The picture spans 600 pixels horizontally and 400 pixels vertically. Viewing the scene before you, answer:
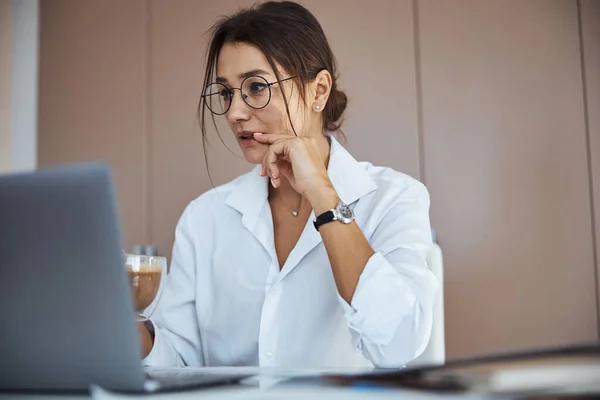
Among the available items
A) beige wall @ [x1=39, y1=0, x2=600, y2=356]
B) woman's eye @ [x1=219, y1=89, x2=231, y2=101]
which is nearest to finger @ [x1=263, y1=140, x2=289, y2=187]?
woman's eye @ [x1=219, y1=89, x2=231, y2=101]

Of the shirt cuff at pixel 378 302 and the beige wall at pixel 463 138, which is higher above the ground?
the beige wall at pixel 463 138

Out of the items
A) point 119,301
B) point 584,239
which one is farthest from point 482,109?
point 119,301

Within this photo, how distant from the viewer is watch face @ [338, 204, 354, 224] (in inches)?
52.5

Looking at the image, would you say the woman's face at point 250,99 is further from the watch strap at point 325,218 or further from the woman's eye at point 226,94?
the watch strap at point 325,218

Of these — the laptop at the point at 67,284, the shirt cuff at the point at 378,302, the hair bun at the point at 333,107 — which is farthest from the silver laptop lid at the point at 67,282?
the hair bun at the point at 333,107

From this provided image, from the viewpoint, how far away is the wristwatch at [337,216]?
133 cm

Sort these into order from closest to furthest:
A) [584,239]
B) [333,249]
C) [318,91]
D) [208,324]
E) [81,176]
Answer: [81,176]
[333,249]
[208,324]
[318,91]
[584,239]

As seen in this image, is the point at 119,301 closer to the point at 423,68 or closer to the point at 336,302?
the point at 336,302

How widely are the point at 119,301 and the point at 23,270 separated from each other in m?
0.11

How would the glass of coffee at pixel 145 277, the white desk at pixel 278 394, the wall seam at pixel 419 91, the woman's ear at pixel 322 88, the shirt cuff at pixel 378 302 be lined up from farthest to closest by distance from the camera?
the wall seam at pixel 419 91 → the woman's ear at pixel 322 88 → the shirt cuff at pixel 378 302 → the glass of coffee at pixel 145 277 → the white desk at pixel 278 394

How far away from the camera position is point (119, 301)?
1.96 ft

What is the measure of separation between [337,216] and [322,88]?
1.89ft

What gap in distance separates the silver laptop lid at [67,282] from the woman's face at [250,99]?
1.05 m

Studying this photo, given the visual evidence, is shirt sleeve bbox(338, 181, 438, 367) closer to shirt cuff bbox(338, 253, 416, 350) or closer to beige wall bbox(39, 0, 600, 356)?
shirt cuff bbox(338, 253, 416, 350)
